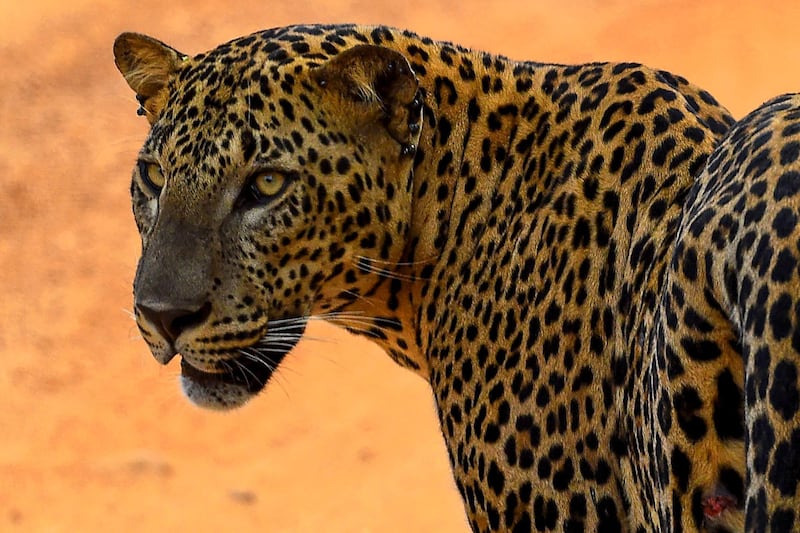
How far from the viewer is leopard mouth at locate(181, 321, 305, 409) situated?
629 cm

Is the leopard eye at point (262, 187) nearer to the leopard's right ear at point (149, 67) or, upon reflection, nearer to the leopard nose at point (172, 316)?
the leopard nose at point (172, 316)

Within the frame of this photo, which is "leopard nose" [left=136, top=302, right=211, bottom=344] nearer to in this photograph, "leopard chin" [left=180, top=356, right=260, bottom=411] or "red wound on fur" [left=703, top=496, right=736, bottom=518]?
"leopard chin" [left=180, top=356, right=260, bottom=411]

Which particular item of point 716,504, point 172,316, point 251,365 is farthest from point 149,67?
point 716,504

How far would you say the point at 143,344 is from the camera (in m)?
16.5

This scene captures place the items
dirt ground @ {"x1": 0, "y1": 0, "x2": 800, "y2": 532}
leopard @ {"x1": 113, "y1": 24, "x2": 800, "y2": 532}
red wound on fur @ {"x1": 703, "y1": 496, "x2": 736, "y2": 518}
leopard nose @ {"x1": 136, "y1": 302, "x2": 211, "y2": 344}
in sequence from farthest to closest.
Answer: dirt ground @ {"x1": 0, "y1": 0, "x2": 800, "y2": 532}, leopard nose @ {"x1": 136, "y1": 302, "x2": 211, "y2": 344}, leopard @ {"x1": 113, "y1": 24, "x2": 800, "y2": 532}, red wound on fur @ {"x1": 703, "y1": 496, "x2": 736, "y2": 518}

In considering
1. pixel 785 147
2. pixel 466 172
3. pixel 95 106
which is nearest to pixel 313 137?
pixel 466 172

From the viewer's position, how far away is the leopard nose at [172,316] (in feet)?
20.0

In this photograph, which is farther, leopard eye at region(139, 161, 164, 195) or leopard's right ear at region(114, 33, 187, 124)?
leopard's right ear at region(114, 33, 187, 124)

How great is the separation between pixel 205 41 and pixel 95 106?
1950 mm

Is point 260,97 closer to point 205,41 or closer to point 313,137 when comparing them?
point 313,137

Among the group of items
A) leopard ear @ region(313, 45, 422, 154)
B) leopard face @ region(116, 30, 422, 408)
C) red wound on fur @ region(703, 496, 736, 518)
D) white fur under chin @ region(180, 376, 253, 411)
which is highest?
leopard ear @ region(313, 45, 422, 154)

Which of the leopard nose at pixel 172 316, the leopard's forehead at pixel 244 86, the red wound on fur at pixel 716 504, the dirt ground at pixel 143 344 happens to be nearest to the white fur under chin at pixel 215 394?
the leopard nose at pixel 172 316

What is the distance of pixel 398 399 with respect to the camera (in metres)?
15.5

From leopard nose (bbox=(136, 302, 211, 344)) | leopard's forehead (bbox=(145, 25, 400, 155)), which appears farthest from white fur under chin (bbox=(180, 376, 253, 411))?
leopard's forehead (bbox=(145, 25, 400, 155))
